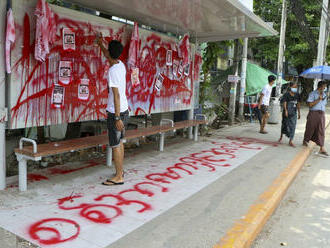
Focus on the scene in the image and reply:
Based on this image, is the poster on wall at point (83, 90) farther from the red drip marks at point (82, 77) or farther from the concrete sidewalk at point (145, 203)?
the concrete sidewalk at point (145, 203)

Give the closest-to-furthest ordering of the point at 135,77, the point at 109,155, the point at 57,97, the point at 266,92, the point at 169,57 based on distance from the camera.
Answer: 1. the point at 57,97
2. the point at 109,155
3. the point at 135,77
4. the point at 169,57
5. the point at 266,92

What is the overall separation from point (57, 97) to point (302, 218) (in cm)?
368

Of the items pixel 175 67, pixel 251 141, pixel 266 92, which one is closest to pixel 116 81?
pixel 175 67

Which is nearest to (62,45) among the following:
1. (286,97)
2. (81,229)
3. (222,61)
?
(81,229)

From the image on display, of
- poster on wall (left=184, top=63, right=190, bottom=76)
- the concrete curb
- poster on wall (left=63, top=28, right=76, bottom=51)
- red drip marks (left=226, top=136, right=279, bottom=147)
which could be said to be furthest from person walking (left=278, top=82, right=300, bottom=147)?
poster on wall (left=63, top=28, right=76, bottom=51)

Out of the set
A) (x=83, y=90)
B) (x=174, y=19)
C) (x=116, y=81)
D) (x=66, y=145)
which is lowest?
(x=66, y=145)

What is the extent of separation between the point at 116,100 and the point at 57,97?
1.10m

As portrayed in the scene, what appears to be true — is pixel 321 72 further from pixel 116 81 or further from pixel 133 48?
pixel 116 81

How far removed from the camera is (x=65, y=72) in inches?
185

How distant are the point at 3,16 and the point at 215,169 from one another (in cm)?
392

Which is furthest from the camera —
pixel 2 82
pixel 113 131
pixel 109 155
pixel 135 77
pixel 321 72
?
pixel 321 72

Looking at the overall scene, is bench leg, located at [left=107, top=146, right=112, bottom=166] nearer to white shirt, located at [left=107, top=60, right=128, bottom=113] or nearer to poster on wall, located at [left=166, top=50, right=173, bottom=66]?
white shirt, located at [left=107, top=60, right=128, bottom=113]

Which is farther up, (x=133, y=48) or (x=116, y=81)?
(x=133, y=48)

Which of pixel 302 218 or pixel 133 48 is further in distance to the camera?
pixel 133 48
